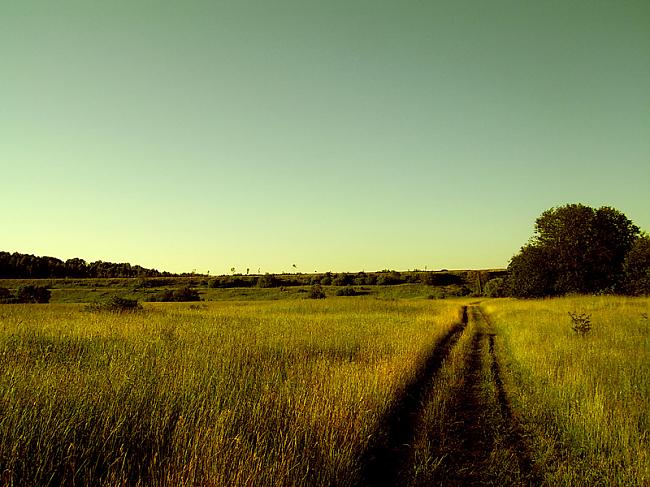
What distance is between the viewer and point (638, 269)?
34406mm

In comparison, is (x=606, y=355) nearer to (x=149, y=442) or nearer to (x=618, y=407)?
(x=618, y=407)

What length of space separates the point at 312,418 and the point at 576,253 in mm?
42717

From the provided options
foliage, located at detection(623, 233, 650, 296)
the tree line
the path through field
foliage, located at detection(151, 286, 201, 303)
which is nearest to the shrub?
foliage, located at detection(151, 286, 201, 303)

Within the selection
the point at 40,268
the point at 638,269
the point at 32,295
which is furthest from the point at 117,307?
the point at 40,268

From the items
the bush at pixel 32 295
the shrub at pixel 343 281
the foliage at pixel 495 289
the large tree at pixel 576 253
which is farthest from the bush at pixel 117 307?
the shrub at pixel 343 281

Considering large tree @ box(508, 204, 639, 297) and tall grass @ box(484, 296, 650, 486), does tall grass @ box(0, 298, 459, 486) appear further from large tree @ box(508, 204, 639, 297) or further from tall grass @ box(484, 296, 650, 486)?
large tree @ box(508, 204, 639, 297)

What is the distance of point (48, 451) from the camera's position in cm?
391

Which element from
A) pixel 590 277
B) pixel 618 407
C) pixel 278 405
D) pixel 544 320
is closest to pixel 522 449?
pixel 618 407

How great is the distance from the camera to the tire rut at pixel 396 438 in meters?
4.80

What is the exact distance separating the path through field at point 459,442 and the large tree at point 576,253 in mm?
36420

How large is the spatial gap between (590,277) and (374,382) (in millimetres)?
40613

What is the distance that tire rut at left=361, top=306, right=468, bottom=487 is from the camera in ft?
15.7

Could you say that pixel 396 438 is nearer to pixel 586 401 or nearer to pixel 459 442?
pixel 459 442

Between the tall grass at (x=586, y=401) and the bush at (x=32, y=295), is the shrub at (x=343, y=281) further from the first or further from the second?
the tall grass at (x=586, y=401)
